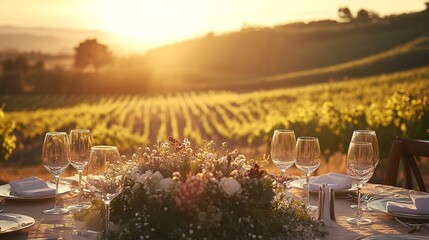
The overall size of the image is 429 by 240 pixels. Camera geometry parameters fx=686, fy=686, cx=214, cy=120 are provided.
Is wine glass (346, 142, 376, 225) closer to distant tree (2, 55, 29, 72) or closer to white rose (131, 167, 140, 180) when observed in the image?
white rose (131, 167, 140, 180)

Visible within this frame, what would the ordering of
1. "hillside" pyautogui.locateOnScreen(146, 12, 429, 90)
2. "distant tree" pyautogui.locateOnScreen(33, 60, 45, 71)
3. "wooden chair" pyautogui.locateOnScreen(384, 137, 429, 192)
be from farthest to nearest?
"distant tree" pyautogui.locateOnScreen(33, 60, 45, 71), "hillside" pyautogui.locateOnScreen(146, 12, 429, 90), "wooden chair" pyautogui.locateOnScreen(384, 137, 429, 192)

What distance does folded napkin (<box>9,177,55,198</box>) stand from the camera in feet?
11.5

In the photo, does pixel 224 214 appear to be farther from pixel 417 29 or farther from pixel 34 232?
pixel 417 29

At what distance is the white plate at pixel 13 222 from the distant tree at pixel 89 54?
218 feet

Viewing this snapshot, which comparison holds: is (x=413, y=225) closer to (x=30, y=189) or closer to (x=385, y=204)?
(x=385, y=204)

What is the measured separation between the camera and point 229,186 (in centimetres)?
253

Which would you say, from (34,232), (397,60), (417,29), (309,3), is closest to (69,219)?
(34,232)

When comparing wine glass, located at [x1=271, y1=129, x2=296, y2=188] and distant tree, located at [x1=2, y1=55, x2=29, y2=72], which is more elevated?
wine glass, located at [x1=271, y1=129, x2=296, y2=188]

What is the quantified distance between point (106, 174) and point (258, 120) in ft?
64.8

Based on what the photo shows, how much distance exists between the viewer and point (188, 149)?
285 centimetres

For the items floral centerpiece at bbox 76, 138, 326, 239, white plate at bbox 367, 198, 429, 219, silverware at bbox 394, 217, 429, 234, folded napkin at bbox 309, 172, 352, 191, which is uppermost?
floral centerpiece at bbox 76, 138, 326, 239

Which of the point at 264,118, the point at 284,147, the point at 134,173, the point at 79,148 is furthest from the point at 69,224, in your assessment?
the point at 264,118

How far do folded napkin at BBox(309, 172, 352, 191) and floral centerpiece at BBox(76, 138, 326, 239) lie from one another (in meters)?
0.79

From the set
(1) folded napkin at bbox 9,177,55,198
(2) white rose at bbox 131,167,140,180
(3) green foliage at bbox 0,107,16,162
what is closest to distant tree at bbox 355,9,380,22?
(3) green foliage at bbox 0,107,16,162
